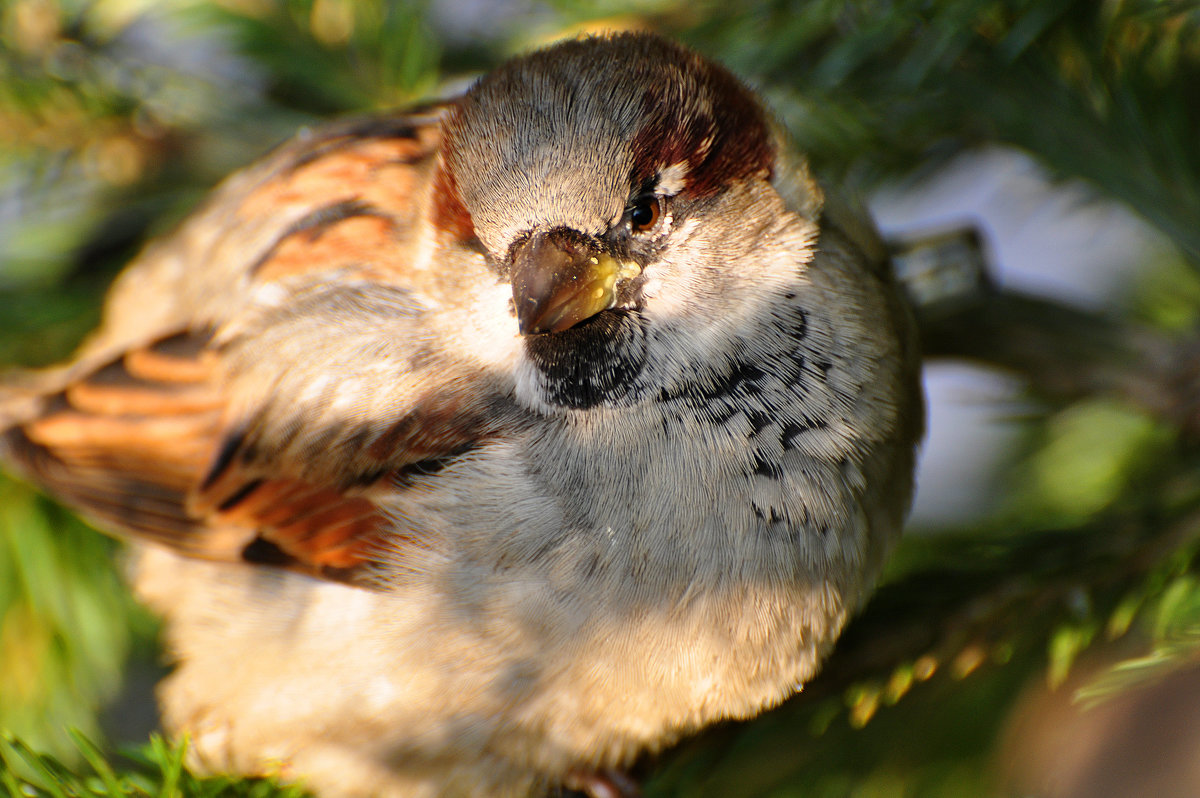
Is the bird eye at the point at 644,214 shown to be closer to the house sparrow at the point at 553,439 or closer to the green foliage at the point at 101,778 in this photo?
the house sparrow at the point at 553,439

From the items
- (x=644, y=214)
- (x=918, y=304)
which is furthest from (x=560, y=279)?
(x=918, y=304)

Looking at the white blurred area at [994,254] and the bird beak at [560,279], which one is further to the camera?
the white blurred area at [994,254]

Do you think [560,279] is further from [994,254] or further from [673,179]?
[994,254]

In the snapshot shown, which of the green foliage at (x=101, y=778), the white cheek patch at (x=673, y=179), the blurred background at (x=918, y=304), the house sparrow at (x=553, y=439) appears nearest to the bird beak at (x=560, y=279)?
the house sparrow at (x=553, y=439)

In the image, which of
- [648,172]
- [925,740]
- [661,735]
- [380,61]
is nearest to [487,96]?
[648,172]

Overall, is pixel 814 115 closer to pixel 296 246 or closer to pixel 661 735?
pixel 296 246

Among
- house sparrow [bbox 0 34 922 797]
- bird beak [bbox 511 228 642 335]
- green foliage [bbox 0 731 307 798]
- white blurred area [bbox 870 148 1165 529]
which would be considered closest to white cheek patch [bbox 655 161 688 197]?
house sparrow [bbox 0 34 922 797]

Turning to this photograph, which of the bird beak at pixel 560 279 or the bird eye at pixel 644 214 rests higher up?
the bird eye at pixel 644 214
